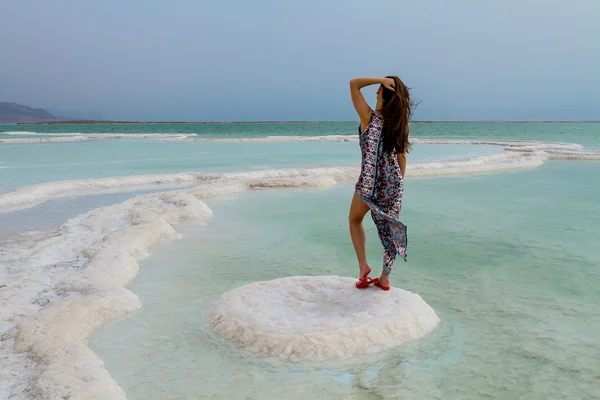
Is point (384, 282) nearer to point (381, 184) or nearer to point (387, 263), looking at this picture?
point (387, 263)

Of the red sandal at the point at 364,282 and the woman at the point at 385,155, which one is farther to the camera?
the red sandal at the point at 364,282

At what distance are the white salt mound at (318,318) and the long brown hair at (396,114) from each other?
1137mm

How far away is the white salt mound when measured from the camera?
131 inches

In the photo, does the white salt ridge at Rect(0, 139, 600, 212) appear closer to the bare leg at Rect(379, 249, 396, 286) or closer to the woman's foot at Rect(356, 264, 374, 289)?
the woman's foot at Rect(356, 264, 374, 289)

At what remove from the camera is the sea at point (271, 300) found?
301 centimetres

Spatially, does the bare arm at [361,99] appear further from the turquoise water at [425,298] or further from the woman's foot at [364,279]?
the turquoise water at [425,298]

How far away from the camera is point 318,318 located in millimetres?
3717

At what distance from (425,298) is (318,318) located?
1141 mm

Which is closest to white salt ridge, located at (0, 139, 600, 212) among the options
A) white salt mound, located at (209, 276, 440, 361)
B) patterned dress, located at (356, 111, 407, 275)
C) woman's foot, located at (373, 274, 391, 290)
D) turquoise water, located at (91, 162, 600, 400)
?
turquoise water, located at (91, 162, 600, 400)

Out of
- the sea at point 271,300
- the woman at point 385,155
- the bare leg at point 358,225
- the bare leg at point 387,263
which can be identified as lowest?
the sea at point 271,300

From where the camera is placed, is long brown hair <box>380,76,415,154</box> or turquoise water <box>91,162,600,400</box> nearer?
turquoise water <box>91,162,600,400</box>

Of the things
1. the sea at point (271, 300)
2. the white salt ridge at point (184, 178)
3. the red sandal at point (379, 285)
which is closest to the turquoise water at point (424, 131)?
the white salt ridge at point (184, 178)

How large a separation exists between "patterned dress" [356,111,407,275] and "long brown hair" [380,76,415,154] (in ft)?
0.17

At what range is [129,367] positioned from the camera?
3.21 m
